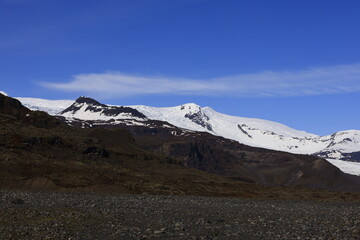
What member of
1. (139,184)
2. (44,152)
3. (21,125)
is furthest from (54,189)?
(21,125)

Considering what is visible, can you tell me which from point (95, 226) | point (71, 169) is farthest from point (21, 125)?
point (95, 226)

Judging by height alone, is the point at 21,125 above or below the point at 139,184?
above

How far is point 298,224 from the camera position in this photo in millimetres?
48312

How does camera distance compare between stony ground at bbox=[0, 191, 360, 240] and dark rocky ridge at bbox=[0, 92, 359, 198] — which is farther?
dark rocky ridge at bbox=[0, 92, 359, 198]

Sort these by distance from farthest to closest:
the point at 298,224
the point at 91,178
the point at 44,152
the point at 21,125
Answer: the point at 21,125
the point at 44,152
the point at 91,178
the point at 298,224

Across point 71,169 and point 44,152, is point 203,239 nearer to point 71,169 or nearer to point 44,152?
point 71,169

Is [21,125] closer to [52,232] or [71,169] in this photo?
[71,169]

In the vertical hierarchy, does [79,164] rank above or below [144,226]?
above

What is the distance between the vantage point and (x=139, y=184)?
11250cm

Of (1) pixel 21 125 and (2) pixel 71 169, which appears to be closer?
(2) pixel 71 169

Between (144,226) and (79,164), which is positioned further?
(79,164)

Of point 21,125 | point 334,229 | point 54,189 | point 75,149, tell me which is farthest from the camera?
point 21,125

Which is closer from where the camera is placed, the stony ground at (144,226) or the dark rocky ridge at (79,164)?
the stony ground at (144,226)

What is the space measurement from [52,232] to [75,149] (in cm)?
9841
